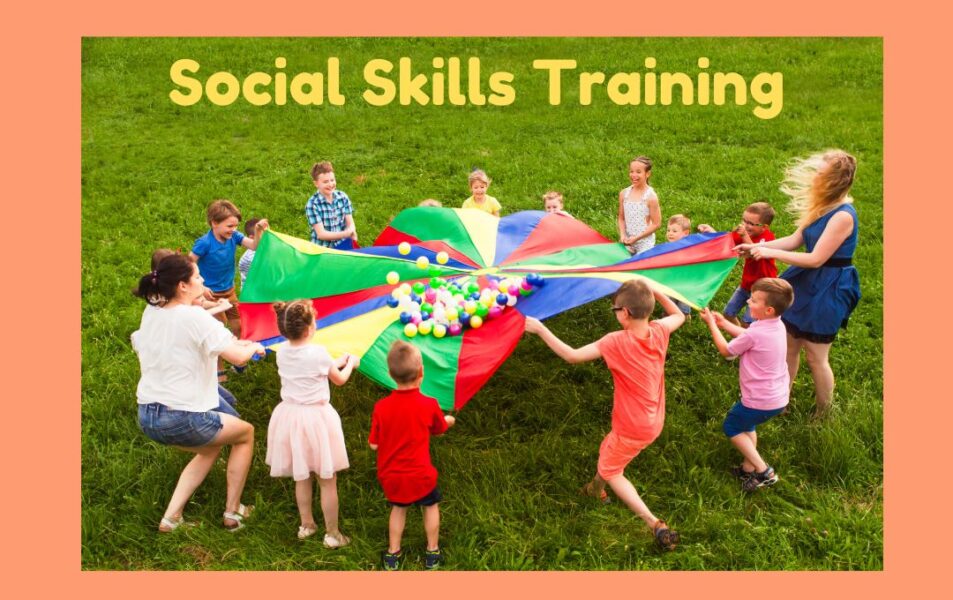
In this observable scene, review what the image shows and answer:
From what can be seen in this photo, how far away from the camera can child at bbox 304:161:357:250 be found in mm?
6457

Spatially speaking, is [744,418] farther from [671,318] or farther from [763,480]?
[671,318]

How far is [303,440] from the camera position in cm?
431

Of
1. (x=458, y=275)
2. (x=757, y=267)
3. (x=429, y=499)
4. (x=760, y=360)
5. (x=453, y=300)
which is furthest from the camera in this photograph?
→ (x=458, y=275)

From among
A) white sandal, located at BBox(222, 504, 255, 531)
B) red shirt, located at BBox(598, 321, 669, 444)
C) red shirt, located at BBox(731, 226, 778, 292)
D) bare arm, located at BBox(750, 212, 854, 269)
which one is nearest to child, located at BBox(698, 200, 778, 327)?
red shirt, located at BBox(731, 226, 778, 292)

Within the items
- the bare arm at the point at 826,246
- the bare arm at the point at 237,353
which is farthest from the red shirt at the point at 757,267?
the bare arm at the point at 237,353

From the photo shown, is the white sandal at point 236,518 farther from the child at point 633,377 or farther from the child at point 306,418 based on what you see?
the child at point 633,377

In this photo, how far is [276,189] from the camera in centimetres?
998

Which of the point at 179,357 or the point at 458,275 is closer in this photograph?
the point at 179,357

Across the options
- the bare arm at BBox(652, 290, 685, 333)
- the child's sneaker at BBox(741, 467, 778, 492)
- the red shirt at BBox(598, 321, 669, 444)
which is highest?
the bare arm at BBox(652, 290, 685, 333)

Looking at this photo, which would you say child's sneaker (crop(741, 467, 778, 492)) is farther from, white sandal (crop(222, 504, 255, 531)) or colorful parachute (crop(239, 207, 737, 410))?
white sandal (crop(222, 504, 255, 531))

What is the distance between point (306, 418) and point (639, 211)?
337 centimetres

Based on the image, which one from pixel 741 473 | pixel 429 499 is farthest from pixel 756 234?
pixel 429 499

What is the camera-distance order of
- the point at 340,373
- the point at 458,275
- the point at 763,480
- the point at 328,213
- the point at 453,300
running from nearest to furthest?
the point at 340,373, the point at 763,480, the point at 453,300, the point at 458,275, the point at 328,213

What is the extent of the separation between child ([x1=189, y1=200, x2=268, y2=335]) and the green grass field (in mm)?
738
